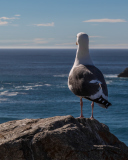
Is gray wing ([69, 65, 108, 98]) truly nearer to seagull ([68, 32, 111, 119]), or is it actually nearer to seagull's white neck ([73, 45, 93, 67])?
seagull ([68, 32, 111, 119])

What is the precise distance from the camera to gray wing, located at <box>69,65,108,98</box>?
1095 centimetres

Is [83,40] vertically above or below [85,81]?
above

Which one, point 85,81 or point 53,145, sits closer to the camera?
point 53,145

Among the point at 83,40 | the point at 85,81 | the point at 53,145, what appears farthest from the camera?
the point at 83,40

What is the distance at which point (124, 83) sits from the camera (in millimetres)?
140750

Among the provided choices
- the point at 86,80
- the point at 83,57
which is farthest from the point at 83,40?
the point at 86,80

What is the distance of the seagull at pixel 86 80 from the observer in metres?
10.8

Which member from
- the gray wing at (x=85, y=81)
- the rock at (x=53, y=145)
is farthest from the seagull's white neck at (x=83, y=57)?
the rock at (x=53, y=145)

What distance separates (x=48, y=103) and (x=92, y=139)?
93449 mm

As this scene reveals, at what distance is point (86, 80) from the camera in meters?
11.2

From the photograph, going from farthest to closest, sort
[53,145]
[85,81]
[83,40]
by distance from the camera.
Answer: [83,40], [85,81], [53,145]

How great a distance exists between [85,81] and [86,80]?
2.1 inches

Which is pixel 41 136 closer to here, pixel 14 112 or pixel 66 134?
pixel 66 134

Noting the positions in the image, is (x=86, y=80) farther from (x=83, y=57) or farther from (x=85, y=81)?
(x=83, y=57)
